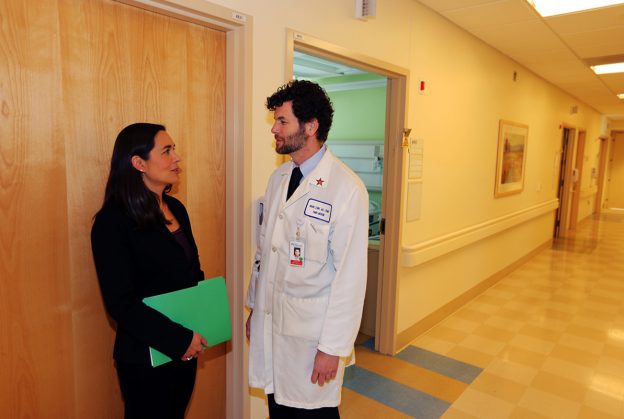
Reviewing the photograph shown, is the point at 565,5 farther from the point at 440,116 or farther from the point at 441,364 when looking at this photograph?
the point at 441,364

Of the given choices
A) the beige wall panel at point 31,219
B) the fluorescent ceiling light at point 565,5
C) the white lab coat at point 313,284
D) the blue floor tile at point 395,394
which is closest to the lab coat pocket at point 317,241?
the white lab coat at point 313,284

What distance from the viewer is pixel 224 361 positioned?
2.23m

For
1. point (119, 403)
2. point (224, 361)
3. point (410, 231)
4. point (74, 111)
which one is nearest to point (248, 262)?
point (224, 361)

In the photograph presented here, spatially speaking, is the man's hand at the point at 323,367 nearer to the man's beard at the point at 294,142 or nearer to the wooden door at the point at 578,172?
the man's beard at the point at 294,142

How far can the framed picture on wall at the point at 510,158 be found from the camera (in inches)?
193

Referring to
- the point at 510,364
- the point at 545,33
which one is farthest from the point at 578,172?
the point at 510,364

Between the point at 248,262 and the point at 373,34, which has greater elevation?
the point at 373,34

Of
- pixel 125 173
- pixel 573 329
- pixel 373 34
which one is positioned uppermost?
pixel 373 34

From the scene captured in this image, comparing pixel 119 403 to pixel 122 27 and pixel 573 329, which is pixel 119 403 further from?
pixel 573 329

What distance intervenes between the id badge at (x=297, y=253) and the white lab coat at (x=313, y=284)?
13mm

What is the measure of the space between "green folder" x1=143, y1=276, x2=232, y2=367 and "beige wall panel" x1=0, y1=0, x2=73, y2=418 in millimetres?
411

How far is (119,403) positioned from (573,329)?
401cm

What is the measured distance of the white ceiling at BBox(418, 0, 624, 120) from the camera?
329 centimetres

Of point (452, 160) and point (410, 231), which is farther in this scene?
point (452, 160)
